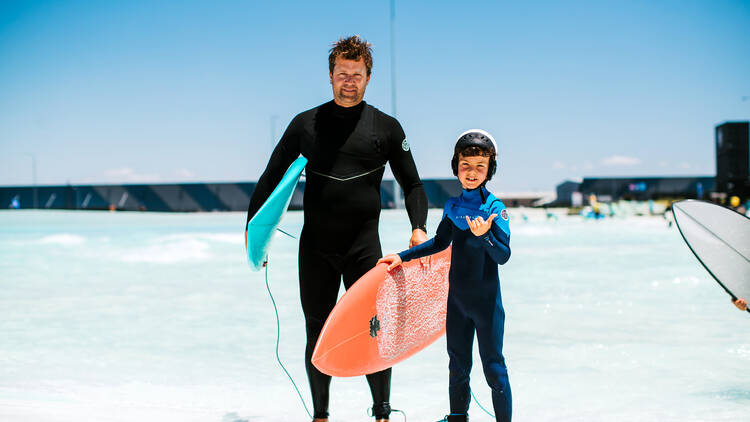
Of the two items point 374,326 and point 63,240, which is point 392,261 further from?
point 63,240

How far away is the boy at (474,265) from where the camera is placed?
1986mm

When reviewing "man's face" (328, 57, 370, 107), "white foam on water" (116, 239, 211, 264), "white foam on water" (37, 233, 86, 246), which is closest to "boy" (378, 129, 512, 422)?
"man's face" (328, 57, 370, 107)

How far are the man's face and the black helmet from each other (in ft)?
1.87

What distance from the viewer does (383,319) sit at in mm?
2354

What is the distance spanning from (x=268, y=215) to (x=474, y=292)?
900mm

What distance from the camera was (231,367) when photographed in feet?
13.5

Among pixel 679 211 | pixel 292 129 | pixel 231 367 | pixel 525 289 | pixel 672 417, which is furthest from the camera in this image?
pixel 525 289

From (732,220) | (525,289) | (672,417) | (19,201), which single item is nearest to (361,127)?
(732,220)

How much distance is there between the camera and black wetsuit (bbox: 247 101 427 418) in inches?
95.4

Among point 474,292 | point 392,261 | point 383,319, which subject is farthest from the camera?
point 383,319

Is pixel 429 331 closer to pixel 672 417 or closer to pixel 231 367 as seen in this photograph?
pixel 672 417

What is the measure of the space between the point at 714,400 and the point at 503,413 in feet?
5.62

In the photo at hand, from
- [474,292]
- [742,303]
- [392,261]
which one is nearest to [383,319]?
[392,261]

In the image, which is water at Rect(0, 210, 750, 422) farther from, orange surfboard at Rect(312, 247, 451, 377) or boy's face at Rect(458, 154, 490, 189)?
boy's face at Rect(458, 154, 490, 189)
